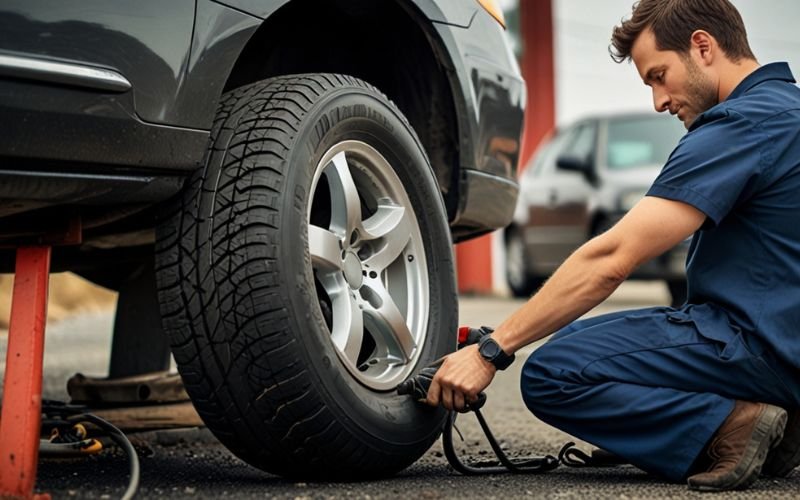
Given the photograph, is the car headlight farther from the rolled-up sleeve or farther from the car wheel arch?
the rolled-up sleeve

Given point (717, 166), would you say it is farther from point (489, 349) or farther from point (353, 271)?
point (353, 271)

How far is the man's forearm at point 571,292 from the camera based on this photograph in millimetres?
2551

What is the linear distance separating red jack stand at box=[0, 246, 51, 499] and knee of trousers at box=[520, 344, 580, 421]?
1.05 m

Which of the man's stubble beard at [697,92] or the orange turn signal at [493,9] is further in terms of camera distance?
the orange turn signal at [493,9]

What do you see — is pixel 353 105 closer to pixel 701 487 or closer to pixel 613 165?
pixel 701 487

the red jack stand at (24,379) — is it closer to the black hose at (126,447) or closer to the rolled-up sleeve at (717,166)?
the black hose at (126,447)

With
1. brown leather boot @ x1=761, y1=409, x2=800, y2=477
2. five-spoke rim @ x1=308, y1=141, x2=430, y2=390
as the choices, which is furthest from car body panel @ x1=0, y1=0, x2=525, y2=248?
brown leather boot @ x1=761, y1=409, x2=800, y2=477

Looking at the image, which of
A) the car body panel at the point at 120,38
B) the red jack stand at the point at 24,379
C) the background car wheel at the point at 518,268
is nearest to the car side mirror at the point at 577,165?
the background car wheel at the point at 518,268

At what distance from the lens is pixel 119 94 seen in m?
2.29

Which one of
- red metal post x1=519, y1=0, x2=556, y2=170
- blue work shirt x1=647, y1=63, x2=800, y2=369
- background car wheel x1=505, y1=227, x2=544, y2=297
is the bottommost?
background car wheel x1=505, y1=227, x2=544, y2=297

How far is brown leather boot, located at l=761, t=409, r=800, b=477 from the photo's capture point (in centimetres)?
270

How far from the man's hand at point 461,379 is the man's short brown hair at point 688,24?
783 millimetres

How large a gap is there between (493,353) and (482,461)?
0.43 m

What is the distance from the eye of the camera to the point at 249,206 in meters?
2.41
